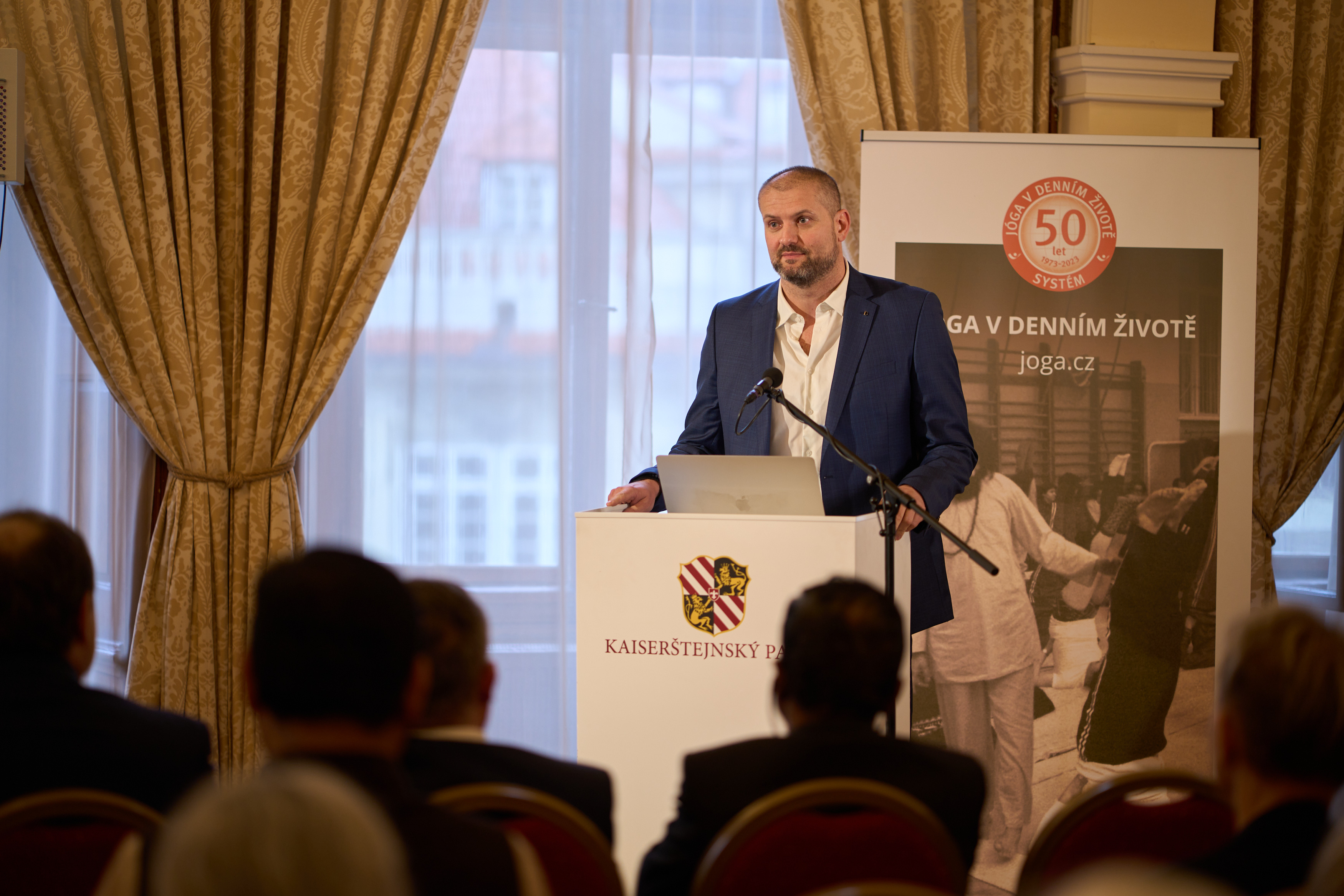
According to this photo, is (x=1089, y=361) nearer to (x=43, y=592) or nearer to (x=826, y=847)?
(x=826, y=847)

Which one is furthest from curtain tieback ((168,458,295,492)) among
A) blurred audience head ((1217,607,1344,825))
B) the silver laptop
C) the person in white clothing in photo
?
blurred audience head ((1217,607,1344,825))

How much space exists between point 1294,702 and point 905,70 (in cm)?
337

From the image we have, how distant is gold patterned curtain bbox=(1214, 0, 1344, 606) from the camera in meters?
4.34

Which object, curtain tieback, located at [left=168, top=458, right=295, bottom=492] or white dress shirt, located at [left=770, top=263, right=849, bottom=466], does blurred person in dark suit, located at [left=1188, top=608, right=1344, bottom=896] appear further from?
curtain tieback, located at [left=168, top=458, right=295, bottom=492]

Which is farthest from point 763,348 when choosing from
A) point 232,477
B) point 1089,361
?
point 232,477

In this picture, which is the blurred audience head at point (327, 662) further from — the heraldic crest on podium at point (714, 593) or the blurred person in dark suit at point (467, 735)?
the heraldic crest on podium at point (714, 593)

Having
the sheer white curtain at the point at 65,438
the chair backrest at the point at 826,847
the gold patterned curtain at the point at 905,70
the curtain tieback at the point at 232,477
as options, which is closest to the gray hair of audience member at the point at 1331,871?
the chair backrest at the point at 826,847

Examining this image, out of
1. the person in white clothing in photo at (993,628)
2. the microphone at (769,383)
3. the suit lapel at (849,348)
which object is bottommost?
the person in white clothing in photo at (993,628)

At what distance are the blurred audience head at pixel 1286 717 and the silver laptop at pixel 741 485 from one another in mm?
1203

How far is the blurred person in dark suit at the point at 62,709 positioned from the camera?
1.53 meters

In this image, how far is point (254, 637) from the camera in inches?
47.6

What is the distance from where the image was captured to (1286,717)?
1.26m

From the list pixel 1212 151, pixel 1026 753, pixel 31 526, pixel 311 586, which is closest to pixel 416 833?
pixel 311 586

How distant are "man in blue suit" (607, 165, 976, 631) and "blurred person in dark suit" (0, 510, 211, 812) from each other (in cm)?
155
